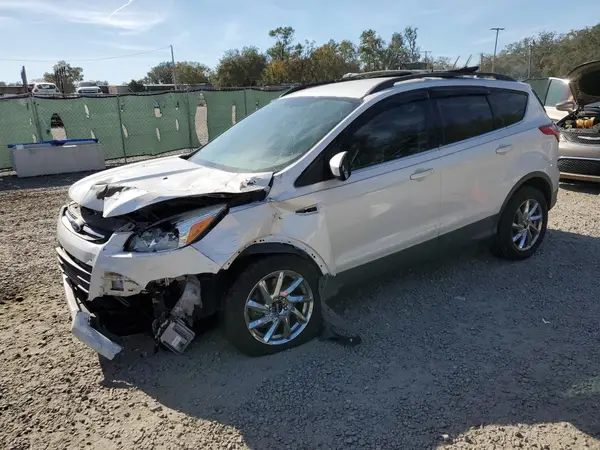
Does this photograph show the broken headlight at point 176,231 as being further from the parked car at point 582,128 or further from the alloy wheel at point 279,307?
the parked car at point 582,128

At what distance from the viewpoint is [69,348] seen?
139 inches

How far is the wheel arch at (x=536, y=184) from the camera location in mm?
4652

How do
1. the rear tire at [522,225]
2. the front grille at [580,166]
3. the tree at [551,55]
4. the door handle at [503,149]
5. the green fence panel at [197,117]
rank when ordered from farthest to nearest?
the tree at [551,55] < the green fence panel at [197,117] < the front grille at [580,166] < the rear tire at [522,225] < the door handle at [503,149]

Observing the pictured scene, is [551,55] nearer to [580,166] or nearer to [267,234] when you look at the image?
[580,166]

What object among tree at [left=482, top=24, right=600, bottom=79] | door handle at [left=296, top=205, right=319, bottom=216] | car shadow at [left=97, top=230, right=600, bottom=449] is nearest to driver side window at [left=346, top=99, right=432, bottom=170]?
door handle at [left=296, top=205, right=319, bottom=216]

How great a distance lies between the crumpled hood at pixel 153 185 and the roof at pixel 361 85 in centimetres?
117

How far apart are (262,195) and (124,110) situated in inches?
427

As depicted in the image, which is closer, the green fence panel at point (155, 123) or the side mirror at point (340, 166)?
the side mirror at point (340, 166)

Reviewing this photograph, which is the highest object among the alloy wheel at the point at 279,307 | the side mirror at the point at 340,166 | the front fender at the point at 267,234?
the side mirror at the point at 340,166

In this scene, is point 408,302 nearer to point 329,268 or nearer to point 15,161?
point 329,268

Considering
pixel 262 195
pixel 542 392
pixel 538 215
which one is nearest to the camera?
pixel 542 392

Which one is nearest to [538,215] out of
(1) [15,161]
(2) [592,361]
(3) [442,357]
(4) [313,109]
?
(2) [592,361]

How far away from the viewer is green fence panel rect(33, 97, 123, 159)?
1163 cm

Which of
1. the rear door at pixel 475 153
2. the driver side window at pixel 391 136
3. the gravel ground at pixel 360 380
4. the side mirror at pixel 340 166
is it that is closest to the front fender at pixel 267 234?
the side mirror at pixel 340 166
